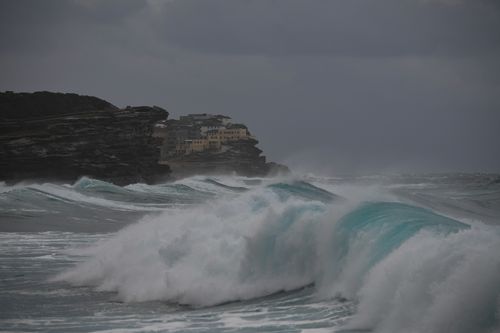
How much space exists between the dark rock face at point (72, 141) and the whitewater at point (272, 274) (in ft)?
124

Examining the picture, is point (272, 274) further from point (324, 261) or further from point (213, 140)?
point (213, 140)

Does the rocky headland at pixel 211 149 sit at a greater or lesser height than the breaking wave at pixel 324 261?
greater

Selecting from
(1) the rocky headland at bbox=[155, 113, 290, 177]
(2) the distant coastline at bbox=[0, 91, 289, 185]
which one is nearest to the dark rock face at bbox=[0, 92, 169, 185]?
(2) the distant coastline at bbox=[0, 91, 289, 185]

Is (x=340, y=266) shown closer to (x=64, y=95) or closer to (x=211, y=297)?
(x=211, y=297)

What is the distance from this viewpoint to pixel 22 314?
10.2 m

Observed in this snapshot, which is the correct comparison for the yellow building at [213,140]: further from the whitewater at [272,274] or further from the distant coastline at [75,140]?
the whitewater at [272,274]

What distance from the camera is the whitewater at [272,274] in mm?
7562

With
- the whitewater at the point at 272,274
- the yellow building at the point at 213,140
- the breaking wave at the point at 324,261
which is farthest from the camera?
the yellow building at the point at 213,140

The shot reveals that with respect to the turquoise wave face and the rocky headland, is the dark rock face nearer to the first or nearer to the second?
the rocky headland

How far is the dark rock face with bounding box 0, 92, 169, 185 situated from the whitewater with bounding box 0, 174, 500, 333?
1492 inches

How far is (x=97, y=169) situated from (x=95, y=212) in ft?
80.3

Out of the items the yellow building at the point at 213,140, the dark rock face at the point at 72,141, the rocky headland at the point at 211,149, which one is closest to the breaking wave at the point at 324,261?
the dark rock face at the point at 72,141

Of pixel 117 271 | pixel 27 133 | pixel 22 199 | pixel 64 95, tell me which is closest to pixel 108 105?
pixel 64 95

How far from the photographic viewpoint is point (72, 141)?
5706 cm
